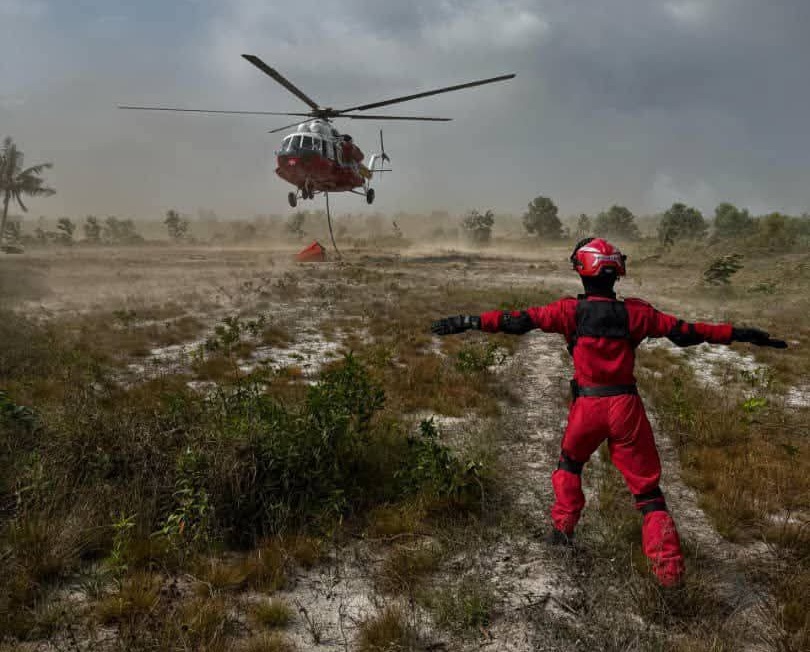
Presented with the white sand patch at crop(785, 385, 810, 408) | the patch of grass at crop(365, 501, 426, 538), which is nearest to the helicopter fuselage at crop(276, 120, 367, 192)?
the white sand patch at crop(785, 385, 810, 408)

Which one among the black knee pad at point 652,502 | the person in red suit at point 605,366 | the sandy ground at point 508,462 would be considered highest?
the person in red suit at point 605,366

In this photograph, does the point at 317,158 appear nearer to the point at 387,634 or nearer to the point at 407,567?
the point at 407,567

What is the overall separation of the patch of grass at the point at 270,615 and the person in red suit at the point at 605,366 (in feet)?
6.61

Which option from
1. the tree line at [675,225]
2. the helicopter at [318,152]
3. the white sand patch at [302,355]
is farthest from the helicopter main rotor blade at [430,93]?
the tree line at [675,225]

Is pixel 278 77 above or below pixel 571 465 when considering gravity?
above

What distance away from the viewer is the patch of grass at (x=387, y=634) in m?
2.41

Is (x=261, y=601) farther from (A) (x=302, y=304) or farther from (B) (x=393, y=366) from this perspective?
(A) (x=302, y=304)

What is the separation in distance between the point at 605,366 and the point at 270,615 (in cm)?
278

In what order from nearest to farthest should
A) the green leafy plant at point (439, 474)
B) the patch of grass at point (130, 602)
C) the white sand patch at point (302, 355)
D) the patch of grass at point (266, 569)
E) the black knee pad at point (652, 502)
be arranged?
1. the patch of grass at point (130, 602)
2. the patch of grass at point (266, 569)
3. the black knee pad at point (652, 502)
4. the green leafy plant at point (439, 474)
5. the white sand patch at point (302, 355)

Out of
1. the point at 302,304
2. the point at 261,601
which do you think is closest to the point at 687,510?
the point at 261,601

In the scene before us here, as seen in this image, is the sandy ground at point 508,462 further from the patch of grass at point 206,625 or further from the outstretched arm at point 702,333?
the outstretched arm at point 702,333

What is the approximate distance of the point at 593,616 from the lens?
268 centimetres

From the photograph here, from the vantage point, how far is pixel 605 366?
3223 mm

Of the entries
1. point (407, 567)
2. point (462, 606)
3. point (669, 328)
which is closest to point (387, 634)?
point (462, 606)
